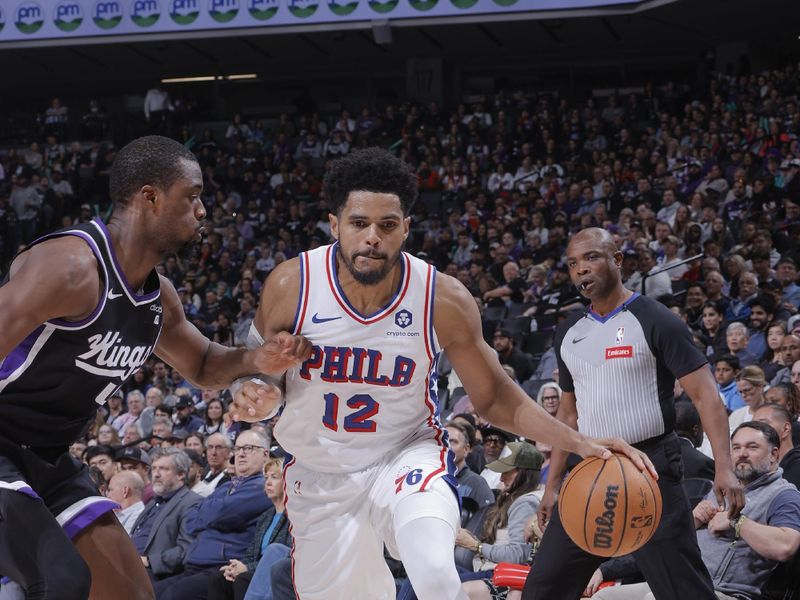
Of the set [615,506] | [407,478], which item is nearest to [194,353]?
[407,478]

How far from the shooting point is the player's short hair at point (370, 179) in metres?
3.97

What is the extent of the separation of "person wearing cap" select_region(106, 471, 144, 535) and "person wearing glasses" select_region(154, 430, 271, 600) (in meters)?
1.20

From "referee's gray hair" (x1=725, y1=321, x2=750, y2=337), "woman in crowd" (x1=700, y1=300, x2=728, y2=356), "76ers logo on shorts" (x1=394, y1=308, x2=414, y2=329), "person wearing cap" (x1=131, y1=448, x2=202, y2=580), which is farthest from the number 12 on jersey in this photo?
"woman in crowd" (x1=700, y1=300, x2=728, y2=356)

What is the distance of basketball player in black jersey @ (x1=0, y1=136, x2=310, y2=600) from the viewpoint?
3.38 metres

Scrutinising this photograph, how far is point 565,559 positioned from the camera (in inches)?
183

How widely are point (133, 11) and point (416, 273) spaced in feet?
54.5

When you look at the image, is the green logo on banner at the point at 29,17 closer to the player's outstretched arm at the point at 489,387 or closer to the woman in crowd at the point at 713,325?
the woman in crowd at the point at 713,325

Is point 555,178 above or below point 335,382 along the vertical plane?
above

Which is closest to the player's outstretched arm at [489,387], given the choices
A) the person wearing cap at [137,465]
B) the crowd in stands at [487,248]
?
the crowd in stands at [487,248]

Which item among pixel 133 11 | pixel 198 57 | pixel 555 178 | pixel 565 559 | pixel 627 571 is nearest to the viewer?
pixel 565 559

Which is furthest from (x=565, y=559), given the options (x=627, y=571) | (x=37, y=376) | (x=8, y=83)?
(x=8, y=83)

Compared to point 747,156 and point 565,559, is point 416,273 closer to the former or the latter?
point 565,559

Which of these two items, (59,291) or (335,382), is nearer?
(59,291)

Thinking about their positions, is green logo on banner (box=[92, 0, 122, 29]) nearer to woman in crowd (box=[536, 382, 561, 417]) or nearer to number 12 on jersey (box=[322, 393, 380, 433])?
woman in crowd (box=[536, 382, 561, 417])
